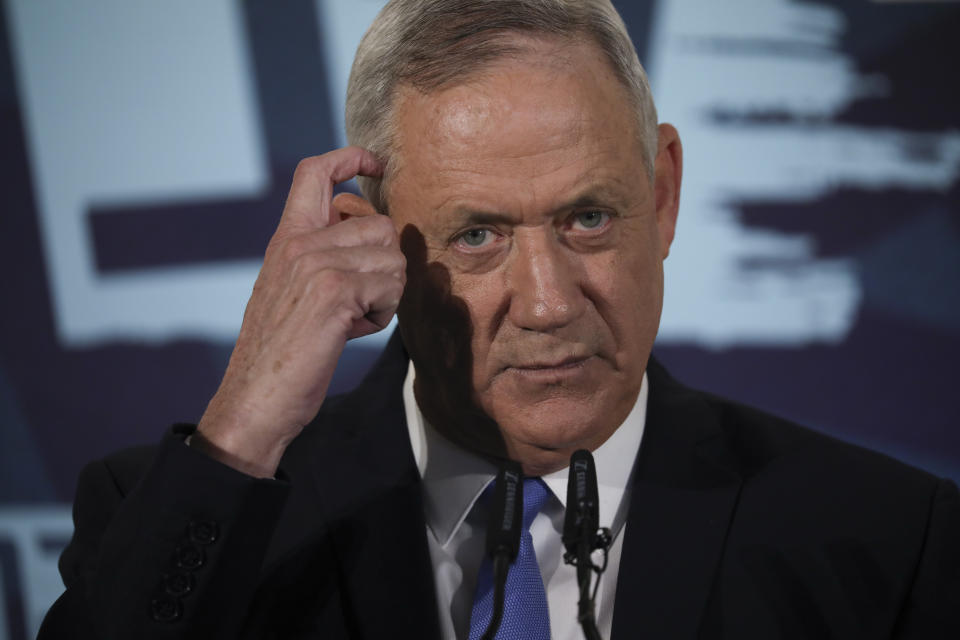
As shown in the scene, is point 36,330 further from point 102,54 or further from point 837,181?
point 837,181

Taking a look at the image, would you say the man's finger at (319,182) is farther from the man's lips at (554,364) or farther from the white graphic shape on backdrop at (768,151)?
the white graphic shape on backdrop at (768,151)

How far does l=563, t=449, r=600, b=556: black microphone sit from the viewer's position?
1.26m

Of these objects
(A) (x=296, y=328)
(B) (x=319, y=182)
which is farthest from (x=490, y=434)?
(B) (x=319, y=182)

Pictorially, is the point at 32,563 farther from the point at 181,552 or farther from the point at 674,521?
the point at 674,521

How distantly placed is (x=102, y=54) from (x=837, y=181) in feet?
7.21

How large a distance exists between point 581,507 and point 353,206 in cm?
78

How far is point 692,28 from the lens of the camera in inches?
111

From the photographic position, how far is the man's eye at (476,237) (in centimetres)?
163

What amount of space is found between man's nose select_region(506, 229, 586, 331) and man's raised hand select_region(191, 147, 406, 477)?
0.19 metres

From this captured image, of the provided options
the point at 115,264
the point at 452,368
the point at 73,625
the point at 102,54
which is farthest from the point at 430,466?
the point at 102,54

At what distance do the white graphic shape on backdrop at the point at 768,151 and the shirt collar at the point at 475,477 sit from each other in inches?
42.7

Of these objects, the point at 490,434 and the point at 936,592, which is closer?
the point at 936,592

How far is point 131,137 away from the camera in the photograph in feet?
9.73

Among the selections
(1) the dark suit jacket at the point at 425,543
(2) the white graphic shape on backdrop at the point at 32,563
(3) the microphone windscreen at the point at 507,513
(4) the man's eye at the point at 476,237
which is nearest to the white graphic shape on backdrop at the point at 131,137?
(2) the white graphic shape on backdrop at the point at 32,563
